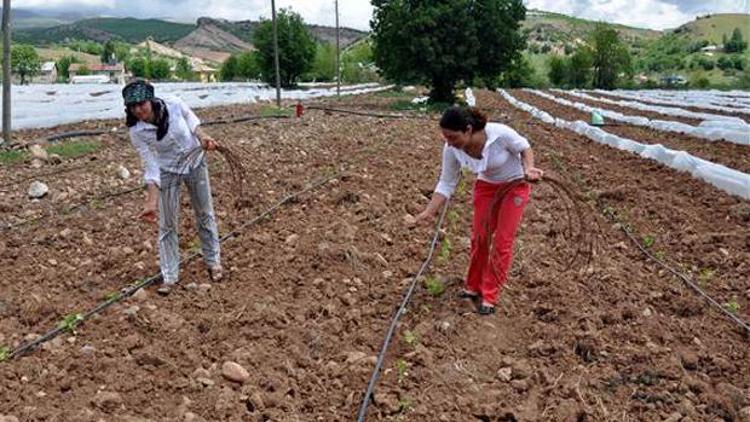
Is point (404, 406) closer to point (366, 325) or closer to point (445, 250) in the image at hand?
point (366, 325)

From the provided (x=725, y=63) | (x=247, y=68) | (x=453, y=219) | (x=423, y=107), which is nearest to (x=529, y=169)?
(x=453, y=219)

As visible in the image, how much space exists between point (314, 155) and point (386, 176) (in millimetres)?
1998

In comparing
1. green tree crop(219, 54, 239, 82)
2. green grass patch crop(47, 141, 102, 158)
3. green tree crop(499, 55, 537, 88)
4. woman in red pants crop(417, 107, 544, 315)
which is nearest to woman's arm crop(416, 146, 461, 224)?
woman in red pants crop(417, 107, 544, 315)

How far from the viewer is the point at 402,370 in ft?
13.3

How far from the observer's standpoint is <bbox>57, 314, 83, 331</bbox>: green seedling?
179 inches

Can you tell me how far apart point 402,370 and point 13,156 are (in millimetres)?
7765

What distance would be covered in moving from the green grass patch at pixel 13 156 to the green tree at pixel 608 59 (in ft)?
190

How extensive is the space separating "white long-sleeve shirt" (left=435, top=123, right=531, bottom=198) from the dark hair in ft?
0.56

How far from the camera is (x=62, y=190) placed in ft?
27.1

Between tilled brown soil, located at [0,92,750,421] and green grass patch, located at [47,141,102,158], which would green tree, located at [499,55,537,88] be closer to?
green grass patch, located at [47,141,102,158]

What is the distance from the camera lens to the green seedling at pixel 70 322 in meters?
4.54

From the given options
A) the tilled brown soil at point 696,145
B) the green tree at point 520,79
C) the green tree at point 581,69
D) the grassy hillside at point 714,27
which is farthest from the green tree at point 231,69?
the grassy hillside at point 714,27

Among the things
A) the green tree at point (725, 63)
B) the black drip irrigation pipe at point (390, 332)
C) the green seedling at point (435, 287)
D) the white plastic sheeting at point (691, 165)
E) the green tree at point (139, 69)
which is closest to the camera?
the black drip irrigation pipe at point (390, 332)

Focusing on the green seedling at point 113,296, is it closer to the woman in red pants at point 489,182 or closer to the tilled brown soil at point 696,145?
the woman in red pants at point 489,182
